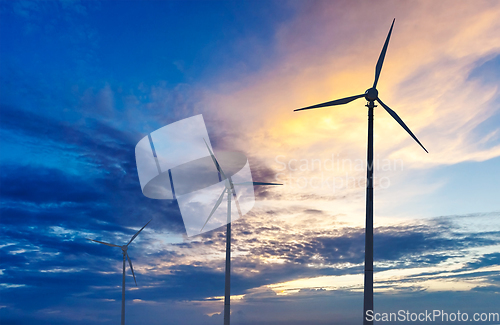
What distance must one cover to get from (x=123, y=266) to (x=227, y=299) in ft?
177

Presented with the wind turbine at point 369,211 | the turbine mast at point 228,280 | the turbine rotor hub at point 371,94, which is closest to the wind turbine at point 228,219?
the turbine mast at point 228,280

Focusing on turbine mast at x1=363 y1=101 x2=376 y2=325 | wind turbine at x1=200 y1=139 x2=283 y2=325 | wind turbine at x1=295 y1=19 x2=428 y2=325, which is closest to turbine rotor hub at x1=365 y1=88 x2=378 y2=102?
wind turbine at x1=295 y1=19 x2=428 y2=325

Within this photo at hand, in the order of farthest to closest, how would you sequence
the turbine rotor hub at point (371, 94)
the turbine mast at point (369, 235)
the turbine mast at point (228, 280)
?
the turbine mast at point (228, 280), the turbine rotor hub at point (371, 94), the turbine mast at point (369, 235)

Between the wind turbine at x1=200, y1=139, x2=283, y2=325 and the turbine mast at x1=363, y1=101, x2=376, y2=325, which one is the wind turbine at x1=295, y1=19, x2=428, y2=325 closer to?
the turbine mast at x1=363, y1=101, x2=376, y2=325

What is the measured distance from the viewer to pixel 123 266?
316 feet

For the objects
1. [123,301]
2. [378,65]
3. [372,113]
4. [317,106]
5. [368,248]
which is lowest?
[123,301]

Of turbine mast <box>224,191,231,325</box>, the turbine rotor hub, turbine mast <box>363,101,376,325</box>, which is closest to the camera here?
turbine mast <box>363,101,376,325</box>

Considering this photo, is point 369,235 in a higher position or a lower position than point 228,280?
higher

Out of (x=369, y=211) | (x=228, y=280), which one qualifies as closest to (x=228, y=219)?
(x=228, y=280)

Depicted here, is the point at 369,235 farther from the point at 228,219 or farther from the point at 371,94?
the point at 228,219

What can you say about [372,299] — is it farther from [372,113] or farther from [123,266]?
[123,266]

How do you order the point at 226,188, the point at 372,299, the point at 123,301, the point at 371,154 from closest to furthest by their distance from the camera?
the point at 372,299 < the point at 371,154 < the point at 226,188 < the point at 123,301

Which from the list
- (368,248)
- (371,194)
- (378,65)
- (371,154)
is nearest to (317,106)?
(378,65)

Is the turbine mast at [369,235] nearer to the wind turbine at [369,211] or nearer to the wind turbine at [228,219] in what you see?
the wind turbine at [369,211]
